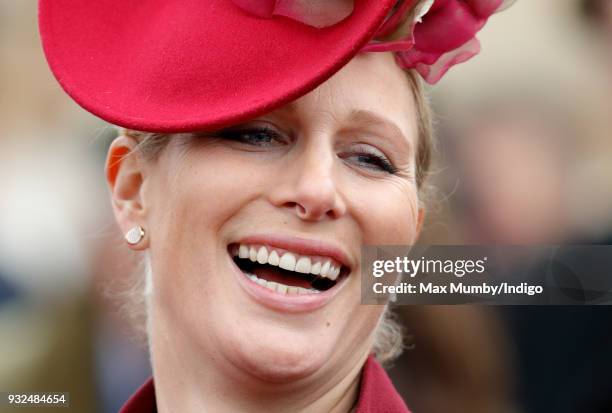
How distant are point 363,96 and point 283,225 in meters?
0.24

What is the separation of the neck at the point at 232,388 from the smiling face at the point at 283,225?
0.02 m

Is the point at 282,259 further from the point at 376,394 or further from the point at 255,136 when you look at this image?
the point at 376,394

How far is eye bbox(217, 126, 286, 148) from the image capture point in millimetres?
1469

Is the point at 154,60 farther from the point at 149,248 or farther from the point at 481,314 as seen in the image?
the point at 481,314

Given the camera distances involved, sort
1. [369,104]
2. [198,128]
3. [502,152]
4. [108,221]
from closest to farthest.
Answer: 1. [198,128]
2. [369,104]
3. [502,152]
4. [108,221]

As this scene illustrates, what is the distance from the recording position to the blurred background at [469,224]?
2.37 m

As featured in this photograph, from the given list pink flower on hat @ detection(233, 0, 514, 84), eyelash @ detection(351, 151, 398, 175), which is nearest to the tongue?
eyelash @ detection(351, 151, 398, 175)

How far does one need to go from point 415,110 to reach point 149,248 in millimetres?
513

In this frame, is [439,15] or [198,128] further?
[439,15]

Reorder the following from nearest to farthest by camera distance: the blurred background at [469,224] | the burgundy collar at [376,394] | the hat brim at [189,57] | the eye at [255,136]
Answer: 1. the hat brim at [189,57]
2. the eye at [255,136]
3. the burgundy collar at [376,394]
4. the blurred background at [469,224]

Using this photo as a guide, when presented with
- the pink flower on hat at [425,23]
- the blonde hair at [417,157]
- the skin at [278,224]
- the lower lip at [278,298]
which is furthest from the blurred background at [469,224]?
the lower lip at [278,298]

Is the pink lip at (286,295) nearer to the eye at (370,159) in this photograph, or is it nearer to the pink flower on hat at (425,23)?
the eye at (370,159)

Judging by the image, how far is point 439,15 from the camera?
159 cm

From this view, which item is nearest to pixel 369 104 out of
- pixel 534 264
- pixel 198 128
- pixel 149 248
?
pixel 198 128
